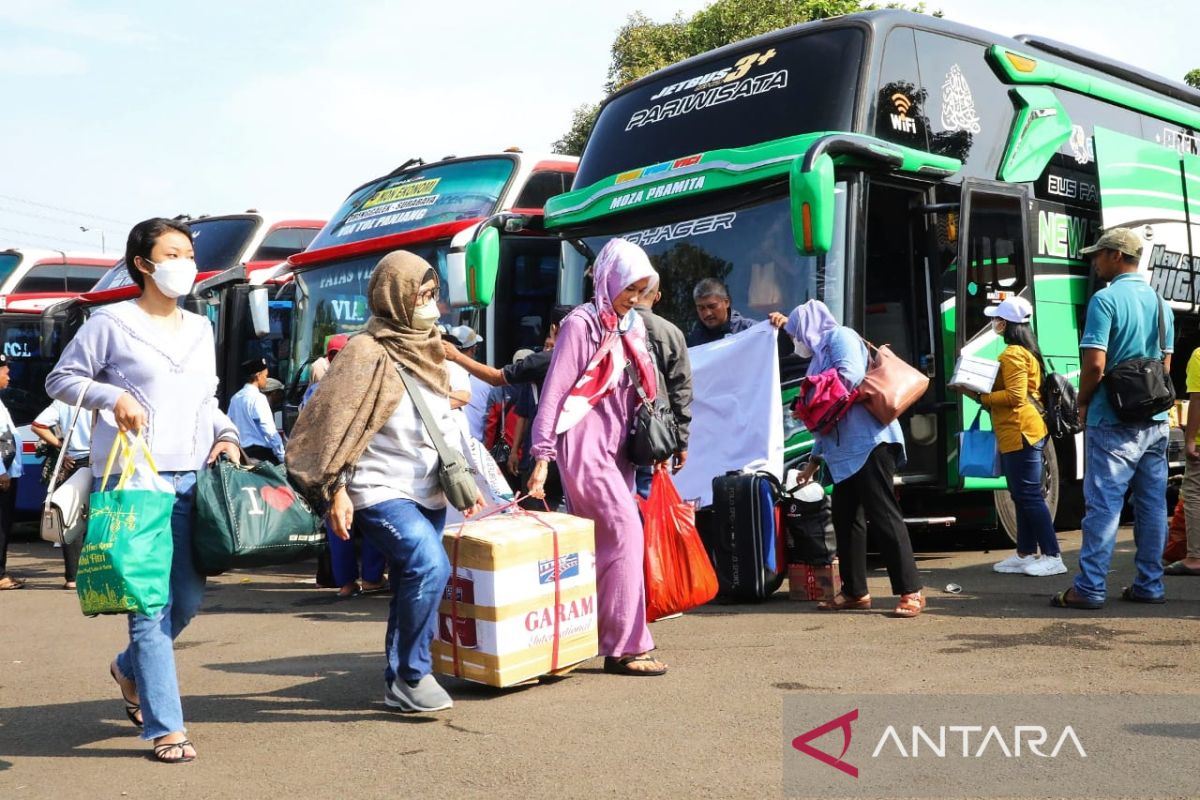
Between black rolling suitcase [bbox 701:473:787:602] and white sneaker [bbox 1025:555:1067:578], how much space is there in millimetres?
1751

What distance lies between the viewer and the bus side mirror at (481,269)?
32.0 ft

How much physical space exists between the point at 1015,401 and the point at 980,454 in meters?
0.46

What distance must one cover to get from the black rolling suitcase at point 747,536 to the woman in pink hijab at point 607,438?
1956 millimetres

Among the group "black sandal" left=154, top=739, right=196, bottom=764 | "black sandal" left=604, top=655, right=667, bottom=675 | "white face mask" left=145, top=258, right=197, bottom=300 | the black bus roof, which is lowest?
"black sandal" left=154, top=739, right=196, bottom=764

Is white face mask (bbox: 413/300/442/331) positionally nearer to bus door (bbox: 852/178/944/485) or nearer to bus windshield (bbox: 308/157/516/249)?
bus door (bbox: 852/178/944/485)

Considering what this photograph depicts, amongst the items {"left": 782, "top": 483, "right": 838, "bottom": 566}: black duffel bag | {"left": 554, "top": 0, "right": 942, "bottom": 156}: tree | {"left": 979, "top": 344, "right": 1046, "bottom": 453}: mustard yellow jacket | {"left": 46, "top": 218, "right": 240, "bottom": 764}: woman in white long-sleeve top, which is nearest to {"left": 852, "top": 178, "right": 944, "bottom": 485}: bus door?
{"left": 979, "top": 344, "right": 1046, "bottom": 453}: mustard yellow jacket

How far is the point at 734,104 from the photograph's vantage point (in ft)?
30.4

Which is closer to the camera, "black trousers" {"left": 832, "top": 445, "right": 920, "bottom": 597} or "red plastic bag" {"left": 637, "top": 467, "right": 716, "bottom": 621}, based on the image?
"red plastic bag" {"left": 637, "top": 467, "right": 716, "bottom": 621}

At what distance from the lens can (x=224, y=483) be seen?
454cm

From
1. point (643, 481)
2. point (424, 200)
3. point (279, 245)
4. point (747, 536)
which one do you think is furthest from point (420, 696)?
point (279, 245)

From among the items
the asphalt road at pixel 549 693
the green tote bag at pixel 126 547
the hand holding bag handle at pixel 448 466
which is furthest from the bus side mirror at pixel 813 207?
the green tote bag at pixel 126 547

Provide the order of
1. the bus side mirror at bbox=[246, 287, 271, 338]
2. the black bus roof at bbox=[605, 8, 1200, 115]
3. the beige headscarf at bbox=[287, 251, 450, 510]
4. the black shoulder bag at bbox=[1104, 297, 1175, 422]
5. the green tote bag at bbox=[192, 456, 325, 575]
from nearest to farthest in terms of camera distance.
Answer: the green tote bag at bbox=[192, 456, 325, 575] → the beige headscarf at bbox=[287, 251, 450, 510] → the black shoulder bag at bbox=[1104, 297, 1175, 422] → the black bus roof at bbox=[605, 8, 1200, 115] → the bus side mirror at bbox=[246, 287, 271, 338]

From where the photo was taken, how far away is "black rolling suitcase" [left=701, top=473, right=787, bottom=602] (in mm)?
7449

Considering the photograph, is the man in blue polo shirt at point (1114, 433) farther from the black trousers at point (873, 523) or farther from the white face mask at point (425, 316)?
the white face mask at point (425, 316)
